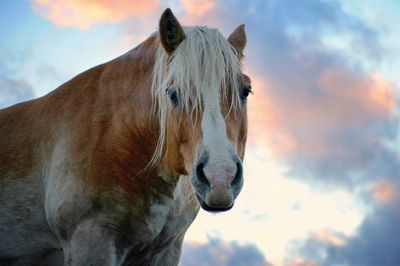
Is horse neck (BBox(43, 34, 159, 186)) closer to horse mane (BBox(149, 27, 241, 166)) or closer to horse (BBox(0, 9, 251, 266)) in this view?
horse (BBox(0, 9, 251, 266))

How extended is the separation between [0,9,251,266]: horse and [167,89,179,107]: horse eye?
0.01 meters

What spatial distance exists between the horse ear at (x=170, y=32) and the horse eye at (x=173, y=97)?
1.72 feet

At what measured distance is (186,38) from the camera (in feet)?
18.5

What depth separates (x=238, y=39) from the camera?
6.21 meters

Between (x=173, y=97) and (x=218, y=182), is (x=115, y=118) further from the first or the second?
(x=218, y=182)

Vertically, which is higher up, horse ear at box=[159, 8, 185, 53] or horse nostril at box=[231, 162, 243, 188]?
horse ear at box=[159, 8, 185, 53]

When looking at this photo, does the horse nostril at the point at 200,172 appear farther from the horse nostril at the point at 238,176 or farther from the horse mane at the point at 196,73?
the horse mane at the point at 196,73

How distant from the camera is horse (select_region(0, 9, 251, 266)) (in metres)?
5.15

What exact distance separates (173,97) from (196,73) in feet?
0.97

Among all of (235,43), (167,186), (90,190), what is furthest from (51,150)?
(235,43)

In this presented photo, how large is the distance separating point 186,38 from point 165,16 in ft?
0.88

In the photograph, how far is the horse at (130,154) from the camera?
5.15 m

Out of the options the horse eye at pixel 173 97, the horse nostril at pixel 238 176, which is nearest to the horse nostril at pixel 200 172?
the horse nostril at pixel 238 176

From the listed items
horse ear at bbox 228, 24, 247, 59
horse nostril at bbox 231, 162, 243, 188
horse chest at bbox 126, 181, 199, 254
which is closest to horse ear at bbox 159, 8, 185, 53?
horse ear at bbox 228, 24, 247, 59
